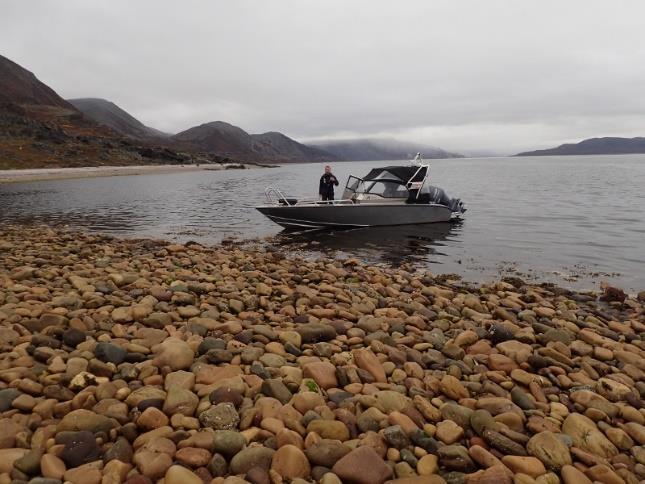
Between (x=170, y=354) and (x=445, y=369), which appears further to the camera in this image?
(x=445, y=369)

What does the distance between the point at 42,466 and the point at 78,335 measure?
2619mm

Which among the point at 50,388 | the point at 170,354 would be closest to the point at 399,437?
the point at 170,354

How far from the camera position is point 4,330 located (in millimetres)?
5727

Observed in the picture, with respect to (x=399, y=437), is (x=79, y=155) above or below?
above

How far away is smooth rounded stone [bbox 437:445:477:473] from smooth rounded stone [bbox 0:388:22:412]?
4.33 m

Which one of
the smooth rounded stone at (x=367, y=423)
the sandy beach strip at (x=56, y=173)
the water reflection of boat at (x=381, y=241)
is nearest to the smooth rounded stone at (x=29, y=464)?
the smooth rounded stone at (x=367, y=423)

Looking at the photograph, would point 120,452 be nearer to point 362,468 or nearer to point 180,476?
point 180,476

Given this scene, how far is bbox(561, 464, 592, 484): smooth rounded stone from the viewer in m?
3.69

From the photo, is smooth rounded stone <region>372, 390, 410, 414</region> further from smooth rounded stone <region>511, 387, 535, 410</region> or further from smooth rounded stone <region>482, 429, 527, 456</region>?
smooth rounded stone <region>511, 387, 535, 410</region>

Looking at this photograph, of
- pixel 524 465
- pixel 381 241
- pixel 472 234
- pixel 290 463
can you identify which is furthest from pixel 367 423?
pixel 472 234

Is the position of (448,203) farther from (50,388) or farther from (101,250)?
(50,388)

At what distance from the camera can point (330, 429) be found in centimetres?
411

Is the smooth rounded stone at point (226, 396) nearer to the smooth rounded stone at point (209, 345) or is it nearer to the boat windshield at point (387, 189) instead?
the smooth rounded stone at point (209, 345)

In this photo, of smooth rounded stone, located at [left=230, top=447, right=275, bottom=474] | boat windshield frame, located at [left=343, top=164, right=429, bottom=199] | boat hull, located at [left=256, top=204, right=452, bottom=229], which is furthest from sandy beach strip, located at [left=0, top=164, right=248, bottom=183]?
smooth rounded stone, located at [left=230, top=447, right=275, bottom=474]
